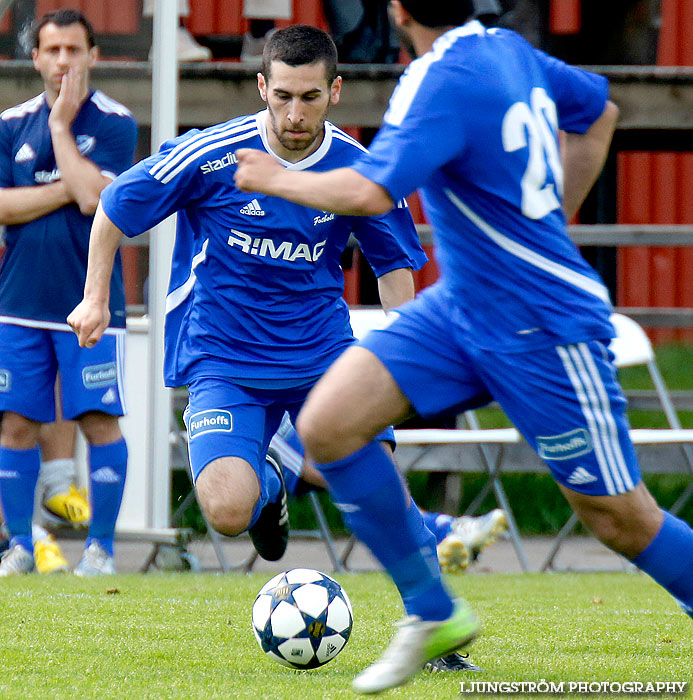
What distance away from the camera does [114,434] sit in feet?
22.0

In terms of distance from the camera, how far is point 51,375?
21.8 feet

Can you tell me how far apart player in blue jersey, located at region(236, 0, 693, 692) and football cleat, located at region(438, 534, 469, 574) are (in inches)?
117

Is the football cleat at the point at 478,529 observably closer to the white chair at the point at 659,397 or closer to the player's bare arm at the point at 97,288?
the white chair at the point at 659,397

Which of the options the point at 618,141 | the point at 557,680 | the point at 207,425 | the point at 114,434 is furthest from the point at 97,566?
the point at 618,141

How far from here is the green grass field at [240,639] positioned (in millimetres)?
3844

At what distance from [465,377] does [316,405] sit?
0.39 m

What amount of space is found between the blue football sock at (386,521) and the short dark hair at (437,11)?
1.09m

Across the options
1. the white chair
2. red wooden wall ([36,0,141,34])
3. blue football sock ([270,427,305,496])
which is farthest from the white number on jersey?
red wooden wall ([36,0,141,34])

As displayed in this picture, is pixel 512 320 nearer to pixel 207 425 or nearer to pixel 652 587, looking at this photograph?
pixel 207 425

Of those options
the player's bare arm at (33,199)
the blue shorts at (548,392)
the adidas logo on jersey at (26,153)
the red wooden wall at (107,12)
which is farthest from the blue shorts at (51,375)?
the blue shorts at (548,392)

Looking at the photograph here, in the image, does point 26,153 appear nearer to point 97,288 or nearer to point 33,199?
point 33,199

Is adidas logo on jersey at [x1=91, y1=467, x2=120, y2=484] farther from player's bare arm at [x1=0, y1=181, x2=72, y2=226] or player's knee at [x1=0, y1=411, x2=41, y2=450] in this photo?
player's bare arm at [x1=0, y1=181, x2=72, y2=226]

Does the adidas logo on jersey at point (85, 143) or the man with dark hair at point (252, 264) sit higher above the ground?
the adidas logo on jersey at point (85, 143)

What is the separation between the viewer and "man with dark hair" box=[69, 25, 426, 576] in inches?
186
